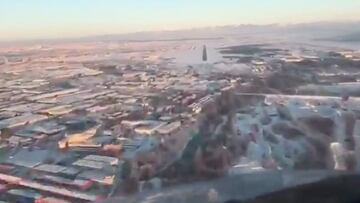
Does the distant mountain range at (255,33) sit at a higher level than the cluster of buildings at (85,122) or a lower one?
higher

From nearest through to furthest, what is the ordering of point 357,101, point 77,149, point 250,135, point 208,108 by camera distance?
point 77,149 < point 250,135 < point 208,108 < point 357,101

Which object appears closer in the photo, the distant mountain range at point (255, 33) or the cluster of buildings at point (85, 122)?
the cluster of buildings at point (85, 122)

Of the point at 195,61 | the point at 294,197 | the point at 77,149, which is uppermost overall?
the point at 195,61

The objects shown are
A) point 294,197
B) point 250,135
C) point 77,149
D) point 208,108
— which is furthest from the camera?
point 208,108

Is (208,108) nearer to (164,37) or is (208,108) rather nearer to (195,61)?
(195,61)

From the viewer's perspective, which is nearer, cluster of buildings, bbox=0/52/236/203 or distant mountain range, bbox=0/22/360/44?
cluster of buildings, bbox=0/52/236/203

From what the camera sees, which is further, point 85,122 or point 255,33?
point 255,33

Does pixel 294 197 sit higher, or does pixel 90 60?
pixel 90 60

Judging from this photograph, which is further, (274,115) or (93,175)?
(274,115)

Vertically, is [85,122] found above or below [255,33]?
below

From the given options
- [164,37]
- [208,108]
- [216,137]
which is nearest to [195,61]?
[164,37]

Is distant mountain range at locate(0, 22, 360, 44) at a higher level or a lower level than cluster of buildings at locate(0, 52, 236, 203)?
higher
